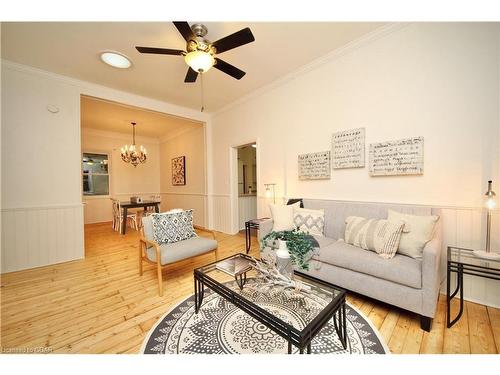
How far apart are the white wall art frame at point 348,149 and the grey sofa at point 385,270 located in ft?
1.76

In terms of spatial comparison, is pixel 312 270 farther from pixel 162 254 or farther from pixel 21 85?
pixel 21 85

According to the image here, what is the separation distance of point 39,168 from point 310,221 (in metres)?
3.77

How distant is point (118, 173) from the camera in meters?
5.96

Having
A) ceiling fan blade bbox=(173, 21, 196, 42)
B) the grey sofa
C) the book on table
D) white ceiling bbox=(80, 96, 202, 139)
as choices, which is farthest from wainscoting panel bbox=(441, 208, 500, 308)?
white ceiling bbox=(80, 96, 202, 139)

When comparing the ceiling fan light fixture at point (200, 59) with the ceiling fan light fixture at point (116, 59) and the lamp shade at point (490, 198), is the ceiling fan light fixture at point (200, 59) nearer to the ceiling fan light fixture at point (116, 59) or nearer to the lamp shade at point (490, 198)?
the ceiling fan light fixture at point (116, 59)

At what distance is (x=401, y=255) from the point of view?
1707 millimetres

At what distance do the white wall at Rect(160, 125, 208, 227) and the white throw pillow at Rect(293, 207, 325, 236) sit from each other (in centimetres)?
280

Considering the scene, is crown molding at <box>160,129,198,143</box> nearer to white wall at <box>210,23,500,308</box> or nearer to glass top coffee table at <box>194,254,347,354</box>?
white wall at <box>210,23,500,308</box>

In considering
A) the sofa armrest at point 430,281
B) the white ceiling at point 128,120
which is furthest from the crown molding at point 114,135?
the sofa armrest at point 430,281

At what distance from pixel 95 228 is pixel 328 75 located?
6169 mm

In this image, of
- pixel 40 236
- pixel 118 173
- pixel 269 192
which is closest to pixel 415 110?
pixel 269 192

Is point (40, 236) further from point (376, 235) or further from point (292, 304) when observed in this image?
point (376, 235)

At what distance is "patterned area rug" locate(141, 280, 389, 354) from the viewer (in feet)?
4.19
